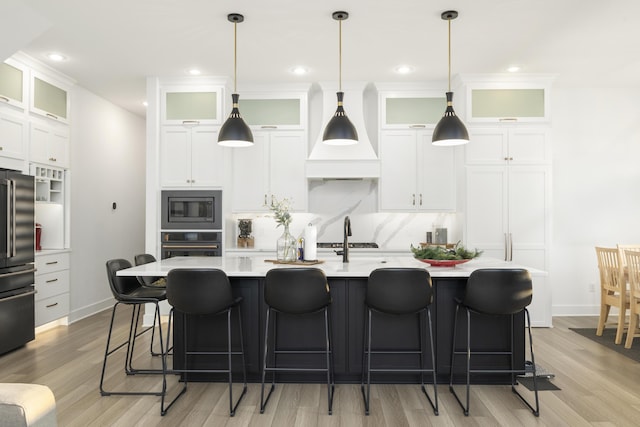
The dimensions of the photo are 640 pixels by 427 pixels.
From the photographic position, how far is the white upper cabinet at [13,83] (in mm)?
4215

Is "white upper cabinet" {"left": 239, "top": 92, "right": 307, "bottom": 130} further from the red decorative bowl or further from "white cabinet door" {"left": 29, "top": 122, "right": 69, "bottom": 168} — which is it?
the red decorative bowl

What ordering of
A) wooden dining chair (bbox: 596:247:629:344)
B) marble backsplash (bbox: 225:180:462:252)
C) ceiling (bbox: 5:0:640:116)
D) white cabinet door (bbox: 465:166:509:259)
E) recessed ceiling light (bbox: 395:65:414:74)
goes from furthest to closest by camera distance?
1. marble backsplash (bbox: 225:180:462:252)
2. white cabinet door (bbox: 465:166:509:259)
3. recessed ceiling light (bbox: 395:65:414:74)
4. wooden dining chair (bbox: 596:247:629:344)
5. ceiling (bbox: 5:0:640:116)

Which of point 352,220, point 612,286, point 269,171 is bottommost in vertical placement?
point 612,286

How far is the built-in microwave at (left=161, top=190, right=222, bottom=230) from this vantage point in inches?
207

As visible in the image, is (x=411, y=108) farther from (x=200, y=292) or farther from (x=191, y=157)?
(x=200, y=292)

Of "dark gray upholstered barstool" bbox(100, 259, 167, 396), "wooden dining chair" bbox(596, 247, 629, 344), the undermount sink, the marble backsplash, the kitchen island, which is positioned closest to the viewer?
"dark gray upholstered barstool" bbox(100, 259, 167, 396)

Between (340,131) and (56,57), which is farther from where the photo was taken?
(56,57)

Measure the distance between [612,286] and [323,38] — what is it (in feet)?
12.6

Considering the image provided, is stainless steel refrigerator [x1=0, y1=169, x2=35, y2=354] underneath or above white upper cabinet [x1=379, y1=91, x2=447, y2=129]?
underneath

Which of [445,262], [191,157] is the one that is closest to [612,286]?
[445,262]

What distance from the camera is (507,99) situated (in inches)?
207

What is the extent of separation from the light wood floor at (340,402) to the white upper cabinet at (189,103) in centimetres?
280

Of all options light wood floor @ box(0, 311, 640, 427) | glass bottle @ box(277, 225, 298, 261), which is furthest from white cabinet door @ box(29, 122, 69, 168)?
glass bottle @ box(277, 225, 298, 261)

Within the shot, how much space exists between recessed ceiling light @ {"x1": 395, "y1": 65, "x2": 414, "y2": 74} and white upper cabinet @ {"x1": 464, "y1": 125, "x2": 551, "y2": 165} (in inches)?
41.6
